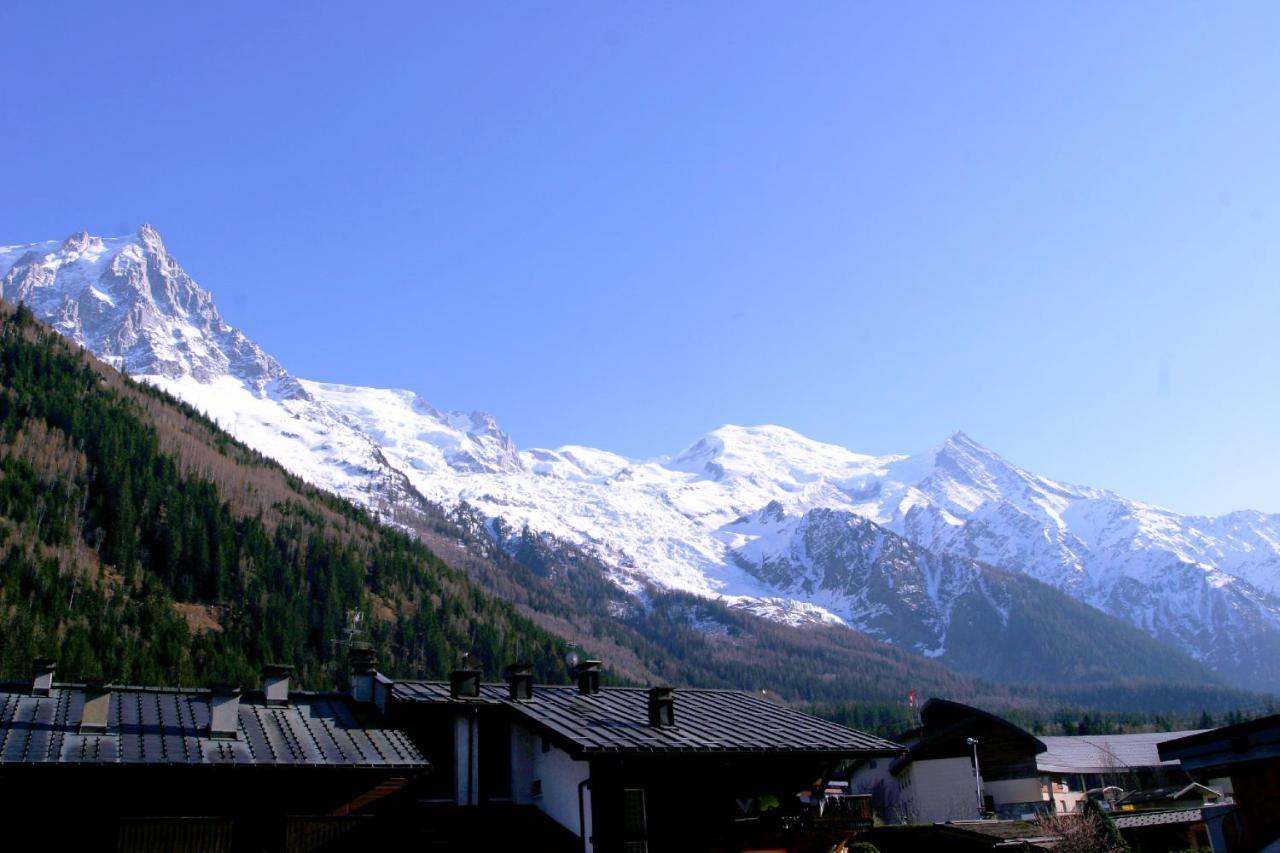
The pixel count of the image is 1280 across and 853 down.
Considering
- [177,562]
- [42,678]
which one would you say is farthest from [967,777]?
[177,562]

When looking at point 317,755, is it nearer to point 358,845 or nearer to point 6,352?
point 358,845

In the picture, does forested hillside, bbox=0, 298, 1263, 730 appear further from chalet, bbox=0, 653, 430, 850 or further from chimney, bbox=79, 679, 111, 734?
chimney, bbox=79, 679, 111, 734

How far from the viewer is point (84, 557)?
135 meters

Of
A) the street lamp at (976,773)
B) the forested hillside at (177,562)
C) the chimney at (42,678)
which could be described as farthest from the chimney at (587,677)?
Result: the forested hillside at (177,562)

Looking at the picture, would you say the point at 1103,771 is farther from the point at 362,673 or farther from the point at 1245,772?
the point at 1245,772

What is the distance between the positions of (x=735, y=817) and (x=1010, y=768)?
37586 mm

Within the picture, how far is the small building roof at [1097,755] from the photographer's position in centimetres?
7600

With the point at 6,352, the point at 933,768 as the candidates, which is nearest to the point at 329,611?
the point at 6,352

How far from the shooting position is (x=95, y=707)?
26516 mm

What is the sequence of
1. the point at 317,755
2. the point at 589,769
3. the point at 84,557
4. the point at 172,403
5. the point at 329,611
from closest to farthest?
the point at 317,755
the point at 589,769
the point at 84,557
the point at 329,611
the point at 172,403

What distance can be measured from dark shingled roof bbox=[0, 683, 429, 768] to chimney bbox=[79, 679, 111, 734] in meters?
0.19

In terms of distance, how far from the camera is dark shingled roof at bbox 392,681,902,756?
3045 cm

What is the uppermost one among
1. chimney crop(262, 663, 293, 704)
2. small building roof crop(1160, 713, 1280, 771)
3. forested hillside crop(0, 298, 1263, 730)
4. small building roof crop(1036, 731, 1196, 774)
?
forested hillside crop(0, 298, 1263, 730)

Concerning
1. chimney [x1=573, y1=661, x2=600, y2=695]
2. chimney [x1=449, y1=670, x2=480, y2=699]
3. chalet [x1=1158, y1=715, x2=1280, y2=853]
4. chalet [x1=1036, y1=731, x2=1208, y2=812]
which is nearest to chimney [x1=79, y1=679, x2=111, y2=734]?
chimney [x1=449, y1=670, x2=480, y2=699]
